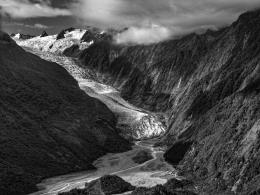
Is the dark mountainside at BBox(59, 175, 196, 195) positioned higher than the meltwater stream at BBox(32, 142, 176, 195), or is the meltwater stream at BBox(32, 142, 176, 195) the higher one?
the dark mountainside at BBox(59, 175, 196, 195)

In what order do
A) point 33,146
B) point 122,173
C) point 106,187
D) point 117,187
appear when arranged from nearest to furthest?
point 106,187 < point 117,187 < point 122,173 < point 33,146

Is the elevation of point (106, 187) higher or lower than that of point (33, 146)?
lower

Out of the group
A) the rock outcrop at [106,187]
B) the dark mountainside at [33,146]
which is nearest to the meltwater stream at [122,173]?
the dark mountainside at [33,146]

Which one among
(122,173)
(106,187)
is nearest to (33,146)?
(122,173)

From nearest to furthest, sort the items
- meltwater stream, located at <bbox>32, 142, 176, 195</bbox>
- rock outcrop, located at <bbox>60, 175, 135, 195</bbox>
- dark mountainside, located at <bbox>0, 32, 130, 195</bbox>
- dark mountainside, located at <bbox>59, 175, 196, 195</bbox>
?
dark mountainside, located at <bbox>59, 175, 196, 195</bbox>, rock outcrop, located at <bbox>60, 175, 135, 195</bbox>, meltwater stream, located at <bbox>32, 142, 176, 195</bbox>, dark mountainside, located at <bbox>0, 32, 130, 195</bbox>

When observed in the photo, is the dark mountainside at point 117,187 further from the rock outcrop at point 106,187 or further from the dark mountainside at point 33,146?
the dark mountainside at point 33,146

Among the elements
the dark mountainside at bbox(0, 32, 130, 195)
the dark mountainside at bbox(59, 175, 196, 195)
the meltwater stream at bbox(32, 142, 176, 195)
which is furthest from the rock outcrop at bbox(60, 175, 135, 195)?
the dark mountainside at bbox(0, 32, 130, 195)

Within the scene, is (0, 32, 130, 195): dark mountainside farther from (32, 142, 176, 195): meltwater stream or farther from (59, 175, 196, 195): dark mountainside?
(59, 175, 196, 195): dark mountainside

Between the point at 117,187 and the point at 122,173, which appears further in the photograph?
the point at 122,173

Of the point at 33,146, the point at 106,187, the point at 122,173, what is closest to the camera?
the point at 106,187

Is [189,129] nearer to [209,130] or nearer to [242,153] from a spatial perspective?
[209,130]

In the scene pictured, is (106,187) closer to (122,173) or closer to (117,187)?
(117,187)
